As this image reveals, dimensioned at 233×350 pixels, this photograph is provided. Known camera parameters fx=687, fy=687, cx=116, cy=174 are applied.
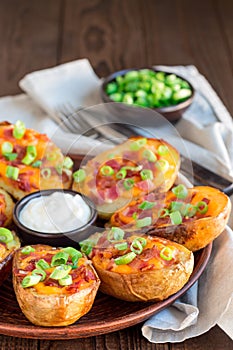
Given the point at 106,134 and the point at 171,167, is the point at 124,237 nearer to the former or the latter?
the point at 171,167

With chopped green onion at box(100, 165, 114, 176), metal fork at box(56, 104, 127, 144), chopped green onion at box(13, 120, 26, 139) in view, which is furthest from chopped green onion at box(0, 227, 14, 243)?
metal fork at box(56, 104, 127, 144)

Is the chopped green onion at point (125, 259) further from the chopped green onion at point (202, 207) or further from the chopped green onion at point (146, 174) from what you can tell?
the chopped green onion at point (146, 174)

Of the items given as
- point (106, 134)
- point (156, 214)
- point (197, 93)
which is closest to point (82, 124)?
point (106, 134)

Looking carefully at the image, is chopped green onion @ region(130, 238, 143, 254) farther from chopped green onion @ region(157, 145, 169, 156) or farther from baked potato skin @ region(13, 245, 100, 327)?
chopped green onion @ region(157, 145, 169, 156)

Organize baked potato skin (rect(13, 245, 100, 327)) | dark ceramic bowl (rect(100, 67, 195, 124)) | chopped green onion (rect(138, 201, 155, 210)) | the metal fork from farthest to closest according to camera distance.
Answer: dark ceramic bowl (rect(100, 67, 195, 124)) < the metal fork < chopped green onion (rect(138, 201, 155, 210)) < baked potato skin (rect(13, 245, 100, 327))

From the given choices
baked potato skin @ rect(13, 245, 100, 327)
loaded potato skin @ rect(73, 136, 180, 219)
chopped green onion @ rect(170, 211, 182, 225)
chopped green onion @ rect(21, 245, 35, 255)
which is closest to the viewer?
baked potato skin @ rect(13, 245, 100, 327)

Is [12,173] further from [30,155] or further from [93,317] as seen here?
[93,317]

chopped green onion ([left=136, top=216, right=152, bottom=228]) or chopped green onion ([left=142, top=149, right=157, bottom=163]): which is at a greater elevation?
chopped green onion ([left=142, top=149, right=157, bottom=163])
